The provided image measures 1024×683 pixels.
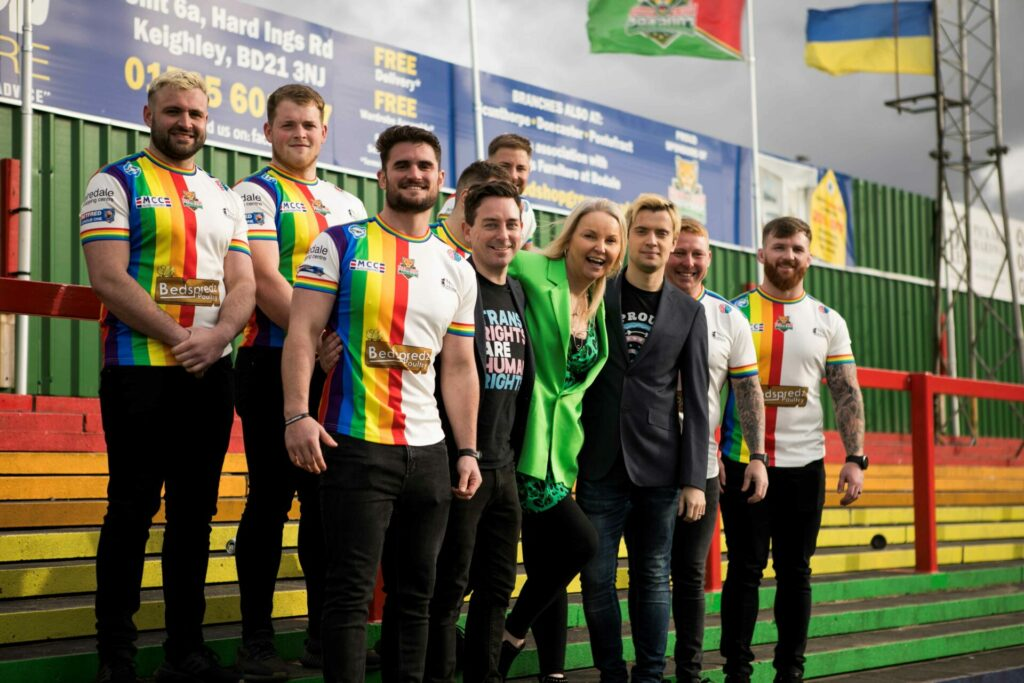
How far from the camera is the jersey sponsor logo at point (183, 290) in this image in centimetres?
348

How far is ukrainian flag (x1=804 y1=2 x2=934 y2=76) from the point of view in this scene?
16297 mm

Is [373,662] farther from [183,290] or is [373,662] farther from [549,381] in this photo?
[183,290]

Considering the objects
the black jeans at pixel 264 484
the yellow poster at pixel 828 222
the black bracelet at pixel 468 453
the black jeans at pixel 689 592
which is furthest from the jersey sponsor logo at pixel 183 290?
the yellow poster at pixel 828 222

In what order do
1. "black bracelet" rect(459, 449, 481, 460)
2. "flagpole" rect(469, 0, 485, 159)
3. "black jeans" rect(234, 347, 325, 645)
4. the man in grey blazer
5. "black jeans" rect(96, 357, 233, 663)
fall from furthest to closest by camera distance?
"flagpole" rect(469, 0, 485, 159) < the man in grey blazer < "black jeans" rect(234, 347, 325, 645) < "black bracelet" rect(459, 449, 481, 460) < "black jeans" rect(96, 357, 233, 663)

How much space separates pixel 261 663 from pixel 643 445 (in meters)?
1.43

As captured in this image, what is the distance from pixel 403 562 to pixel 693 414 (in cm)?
137

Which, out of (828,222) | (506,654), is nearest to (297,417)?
(506,654)

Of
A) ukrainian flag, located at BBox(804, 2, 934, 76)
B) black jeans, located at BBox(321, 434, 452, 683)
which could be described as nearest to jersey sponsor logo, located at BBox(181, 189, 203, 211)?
black jeans, located at BBox(321, 434, 452, 683)

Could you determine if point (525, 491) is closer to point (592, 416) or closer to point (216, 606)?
point (592, 416)

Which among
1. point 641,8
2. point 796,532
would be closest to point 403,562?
point 796,532

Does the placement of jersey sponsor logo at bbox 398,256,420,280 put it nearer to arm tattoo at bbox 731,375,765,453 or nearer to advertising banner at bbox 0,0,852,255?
arm tattoo at bbox 731,375,765,453

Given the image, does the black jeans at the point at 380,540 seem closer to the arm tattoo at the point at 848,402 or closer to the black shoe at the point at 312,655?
the black shoe at the point at 312,655

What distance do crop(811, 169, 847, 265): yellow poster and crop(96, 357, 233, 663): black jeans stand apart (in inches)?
609

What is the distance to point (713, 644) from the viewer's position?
17.4 ft
